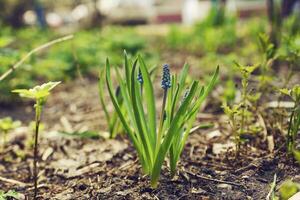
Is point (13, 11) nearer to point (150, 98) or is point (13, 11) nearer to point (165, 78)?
point (150, 98)

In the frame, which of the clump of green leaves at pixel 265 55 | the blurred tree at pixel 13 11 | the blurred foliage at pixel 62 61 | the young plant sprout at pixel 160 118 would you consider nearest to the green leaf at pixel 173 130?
the young plant sprout at pixel 160 118

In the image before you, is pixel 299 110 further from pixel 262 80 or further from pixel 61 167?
pixel 61 167

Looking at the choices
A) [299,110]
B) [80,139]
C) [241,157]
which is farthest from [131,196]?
[80,139]

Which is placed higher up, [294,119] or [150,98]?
[150,98]

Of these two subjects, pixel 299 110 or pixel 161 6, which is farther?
pixel 161 6

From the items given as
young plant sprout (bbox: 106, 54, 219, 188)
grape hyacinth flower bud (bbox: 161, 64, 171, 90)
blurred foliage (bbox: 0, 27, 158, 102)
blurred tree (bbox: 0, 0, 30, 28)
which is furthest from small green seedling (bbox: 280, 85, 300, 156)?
blurred tree (bbox: 0, 0, 30, 28)

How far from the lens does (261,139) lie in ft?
7.44

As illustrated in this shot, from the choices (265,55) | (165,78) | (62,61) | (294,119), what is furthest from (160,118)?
(62,61)

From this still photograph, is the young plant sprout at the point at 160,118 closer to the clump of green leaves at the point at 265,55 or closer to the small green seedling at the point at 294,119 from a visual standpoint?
the small green seedling at the point at 294,119

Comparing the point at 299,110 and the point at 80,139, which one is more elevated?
the point at 299,110

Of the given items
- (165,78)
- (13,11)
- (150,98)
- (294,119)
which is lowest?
(294,119)

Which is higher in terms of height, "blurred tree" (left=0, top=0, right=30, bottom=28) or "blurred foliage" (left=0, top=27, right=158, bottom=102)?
"blurred tree" (left=0, top=0, right=30, bottom=28)

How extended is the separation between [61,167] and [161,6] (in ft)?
53.7

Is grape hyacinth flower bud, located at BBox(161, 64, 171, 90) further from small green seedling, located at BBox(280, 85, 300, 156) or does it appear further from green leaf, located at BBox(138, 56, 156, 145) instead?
small green seedling, located at BBox(280, 85, 300, 156)
